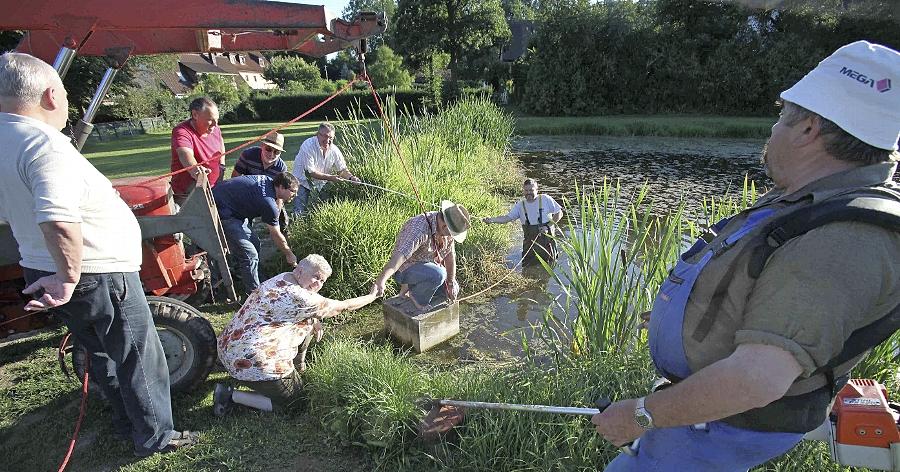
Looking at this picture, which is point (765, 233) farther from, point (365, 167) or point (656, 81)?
point (656, 81)

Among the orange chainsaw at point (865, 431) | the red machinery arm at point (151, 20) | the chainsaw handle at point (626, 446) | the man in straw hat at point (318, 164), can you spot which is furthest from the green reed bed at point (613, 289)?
the man in straw hat at point (318, 164)

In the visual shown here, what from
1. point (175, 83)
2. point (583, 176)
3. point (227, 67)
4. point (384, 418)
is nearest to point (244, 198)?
point (384, 418)

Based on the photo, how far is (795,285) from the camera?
1014mm

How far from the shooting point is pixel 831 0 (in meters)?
22.7

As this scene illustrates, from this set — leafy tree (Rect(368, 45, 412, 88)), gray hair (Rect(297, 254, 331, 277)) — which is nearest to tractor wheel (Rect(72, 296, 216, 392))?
gray hair (Rect(297, 254, 331, 277))

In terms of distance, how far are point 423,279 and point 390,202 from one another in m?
2.04

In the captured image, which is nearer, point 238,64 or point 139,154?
point 139,154

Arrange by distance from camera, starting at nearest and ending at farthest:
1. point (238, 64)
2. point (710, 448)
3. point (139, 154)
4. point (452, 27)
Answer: point (710, 448) < point (139, 154) < point (452, 27) < point (238, 64)

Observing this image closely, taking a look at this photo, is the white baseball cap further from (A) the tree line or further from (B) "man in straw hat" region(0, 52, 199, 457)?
(A) the tree line

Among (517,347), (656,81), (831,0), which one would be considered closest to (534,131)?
(656,81)

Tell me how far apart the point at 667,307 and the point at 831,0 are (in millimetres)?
29378

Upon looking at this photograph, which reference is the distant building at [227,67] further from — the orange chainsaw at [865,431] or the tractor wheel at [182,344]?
the orange chainsaw at [865,431]

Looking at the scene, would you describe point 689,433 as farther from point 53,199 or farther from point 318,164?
point 318,164

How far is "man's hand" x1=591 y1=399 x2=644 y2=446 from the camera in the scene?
4.28 ft
